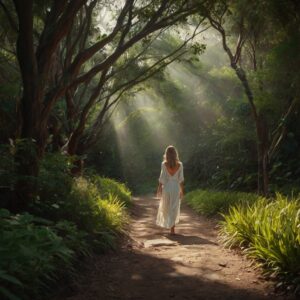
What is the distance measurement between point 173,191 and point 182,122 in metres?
21.4

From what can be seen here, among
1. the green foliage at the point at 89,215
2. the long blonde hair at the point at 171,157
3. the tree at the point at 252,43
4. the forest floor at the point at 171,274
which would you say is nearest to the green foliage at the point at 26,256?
the forest floor at the point at 171,274

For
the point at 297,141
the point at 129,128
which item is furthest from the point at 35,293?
the point at 129,128

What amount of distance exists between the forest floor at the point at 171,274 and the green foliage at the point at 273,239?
0.21 metres

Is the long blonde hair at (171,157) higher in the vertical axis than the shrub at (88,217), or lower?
higher

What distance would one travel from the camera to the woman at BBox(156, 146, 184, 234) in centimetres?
966

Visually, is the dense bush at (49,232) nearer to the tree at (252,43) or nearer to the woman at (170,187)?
the woman at (170,187)

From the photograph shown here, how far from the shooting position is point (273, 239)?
5.86m

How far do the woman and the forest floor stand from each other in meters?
1.04

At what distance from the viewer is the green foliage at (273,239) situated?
5.30 metres

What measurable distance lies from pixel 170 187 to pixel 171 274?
3.95 metres

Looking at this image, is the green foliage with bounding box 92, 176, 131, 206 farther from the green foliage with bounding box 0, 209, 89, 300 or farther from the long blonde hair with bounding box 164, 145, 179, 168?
the green foliage with bounding box 0, 209, 89, 300

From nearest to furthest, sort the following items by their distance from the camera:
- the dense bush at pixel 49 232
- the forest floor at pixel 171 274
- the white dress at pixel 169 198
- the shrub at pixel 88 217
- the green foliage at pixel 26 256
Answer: the green foliage at pixel 26 256, the dense bush at pixel 49 232, the forest floor at pixel 171 274, the shrub at pixel 88 217, the white dress at pixel 169 198

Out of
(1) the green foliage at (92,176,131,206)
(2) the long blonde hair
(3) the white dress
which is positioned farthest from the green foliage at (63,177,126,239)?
(1) the green foliage at (92,176,131,206)

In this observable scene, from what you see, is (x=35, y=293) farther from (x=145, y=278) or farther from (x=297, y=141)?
(x=297, y=141)
